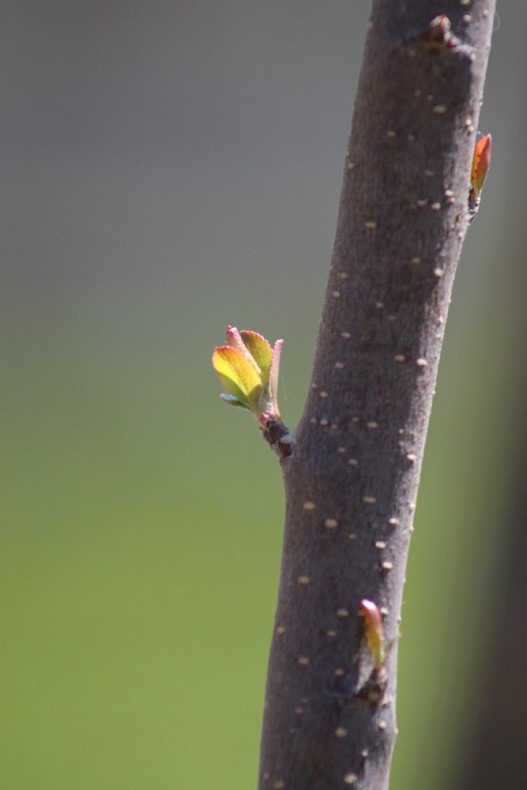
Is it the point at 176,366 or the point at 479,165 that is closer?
the point at 479,165

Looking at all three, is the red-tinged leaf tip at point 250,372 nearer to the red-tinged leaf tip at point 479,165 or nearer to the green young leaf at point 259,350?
the green young leaf at point 259,350

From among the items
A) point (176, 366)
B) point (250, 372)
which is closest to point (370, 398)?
point (250, 372)

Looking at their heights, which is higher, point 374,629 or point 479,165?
point 479,165

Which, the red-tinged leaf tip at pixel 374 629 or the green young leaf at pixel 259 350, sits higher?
the green young leaf at pixel 259 350

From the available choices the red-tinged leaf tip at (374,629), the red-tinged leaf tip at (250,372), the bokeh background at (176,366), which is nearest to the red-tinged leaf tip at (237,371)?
the red-tinged leaf tip at (250,372)

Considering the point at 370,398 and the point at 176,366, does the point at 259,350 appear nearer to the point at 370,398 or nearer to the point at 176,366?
the point at 370,398
